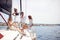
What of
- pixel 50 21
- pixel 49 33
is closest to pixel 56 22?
pixel 50 21

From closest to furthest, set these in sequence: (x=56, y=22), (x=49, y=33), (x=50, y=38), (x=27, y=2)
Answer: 1. (x=27, y=2)
2. (x=56, y=22)
3. (x=50, y=38)
4. (x=49, y=33)

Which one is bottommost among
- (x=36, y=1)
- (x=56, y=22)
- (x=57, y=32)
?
(x=57, y=32)

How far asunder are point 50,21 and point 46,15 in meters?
0.22

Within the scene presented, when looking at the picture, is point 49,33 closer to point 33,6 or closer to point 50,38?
point 50,38

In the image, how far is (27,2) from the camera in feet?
13.1

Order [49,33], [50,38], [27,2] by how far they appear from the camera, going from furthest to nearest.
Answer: [49,33] < [50,38] < [27,2]

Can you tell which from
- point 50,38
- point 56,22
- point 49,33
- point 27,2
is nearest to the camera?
point 27,2

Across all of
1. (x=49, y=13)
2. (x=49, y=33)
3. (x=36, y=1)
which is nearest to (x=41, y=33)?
(x=49, y=33)

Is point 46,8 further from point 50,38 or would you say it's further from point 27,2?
point 50,38

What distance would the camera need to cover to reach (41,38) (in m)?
4.95

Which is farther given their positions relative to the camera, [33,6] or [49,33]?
[49,33]

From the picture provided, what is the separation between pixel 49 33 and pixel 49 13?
1.19 metres

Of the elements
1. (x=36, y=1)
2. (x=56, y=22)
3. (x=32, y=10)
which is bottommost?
(x=56, y=22)

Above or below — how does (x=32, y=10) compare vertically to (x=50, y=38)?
above
